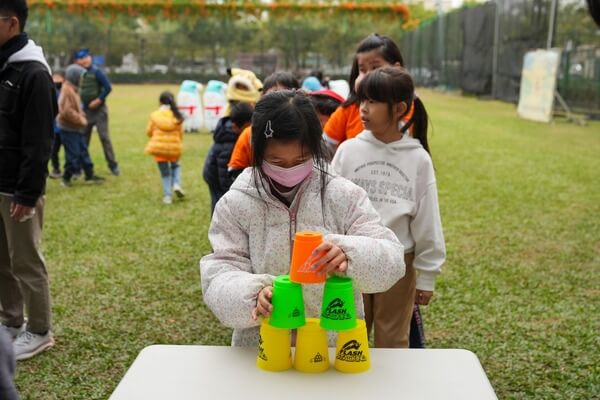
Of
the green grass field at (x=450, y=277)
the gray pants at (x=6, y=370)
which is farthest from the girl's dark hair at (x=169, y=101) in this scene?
the gray pants at (x=6, y=370)

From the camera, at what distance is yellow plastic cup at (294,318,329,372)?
5.30 ft

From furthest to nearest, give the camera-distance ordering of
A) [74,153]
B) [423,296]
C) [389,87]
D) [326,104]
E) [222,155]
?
[74,153] < [222,155] < [326,104] < [423,296] < [389,87]

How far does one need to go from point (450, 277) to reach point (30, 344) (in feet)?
9.43

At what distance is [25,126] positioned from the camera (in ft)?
10.1

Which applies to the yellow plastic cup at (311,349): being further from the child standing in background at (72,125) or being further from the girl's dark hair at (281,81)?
the child standing in background at (72,125)

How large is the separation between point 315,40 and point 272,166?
30.8 m

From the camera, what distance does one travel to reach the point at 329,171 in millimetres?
1935

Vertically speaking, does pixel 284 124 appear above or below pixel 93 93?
above

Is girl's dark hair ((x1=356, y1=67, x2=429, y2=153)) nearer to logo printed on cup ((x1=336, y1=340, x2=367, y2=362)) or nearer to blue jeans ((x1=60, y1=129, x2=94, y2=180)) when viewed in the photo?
logo printed on cup ((x1=336, y1=340, x2=367, y2=362))

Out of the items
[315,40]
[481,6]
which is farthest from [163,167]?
[315,40]

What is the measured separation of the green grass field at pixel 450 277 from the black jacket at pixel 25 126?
95 cm

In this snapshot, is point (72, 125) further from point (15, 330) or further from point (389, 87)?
point (389, 87)

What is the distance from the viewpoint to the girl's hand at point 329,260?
1.55 meters

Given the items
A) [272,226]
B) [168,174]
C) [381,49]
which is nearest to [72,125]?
[168,174]
